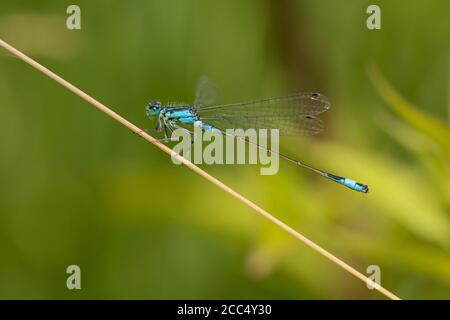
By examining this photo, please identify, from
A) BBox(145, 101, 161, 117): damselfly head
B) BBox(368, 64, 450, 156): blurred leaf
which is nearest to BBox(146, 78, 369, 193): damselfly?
BBox(145, 101, 161, 117): damselfly head

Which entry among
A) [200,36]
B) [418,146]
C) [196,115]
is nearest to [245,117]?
[196,115]

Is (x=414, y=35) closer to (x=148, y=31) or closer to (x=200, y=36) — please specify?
(x=200, y=36)

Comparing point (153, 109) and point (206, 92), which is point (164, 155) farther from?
point (206, 92)

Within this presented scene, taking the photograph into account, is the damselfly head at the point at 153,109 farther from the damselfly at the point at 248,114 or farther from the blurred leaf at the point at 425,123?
the blurred leaf at the point at 425,123

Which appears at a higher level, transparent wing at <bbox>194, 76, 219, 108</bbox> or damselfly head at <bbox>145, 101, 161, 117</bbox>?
transparent wing at <bbox>194, 76, 219, 108</bbox>

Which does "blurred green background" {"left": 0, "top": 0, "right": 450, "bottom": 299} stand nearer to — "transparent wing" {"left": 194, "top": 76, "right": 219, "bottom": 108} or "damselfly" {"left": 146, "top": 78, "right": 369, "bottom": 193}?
"damselfly" {"left": 146, "top": 78, "right": 369, "bottom": 193}

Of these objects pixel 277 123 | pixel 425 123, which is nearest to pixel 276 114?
pixel 277 123
